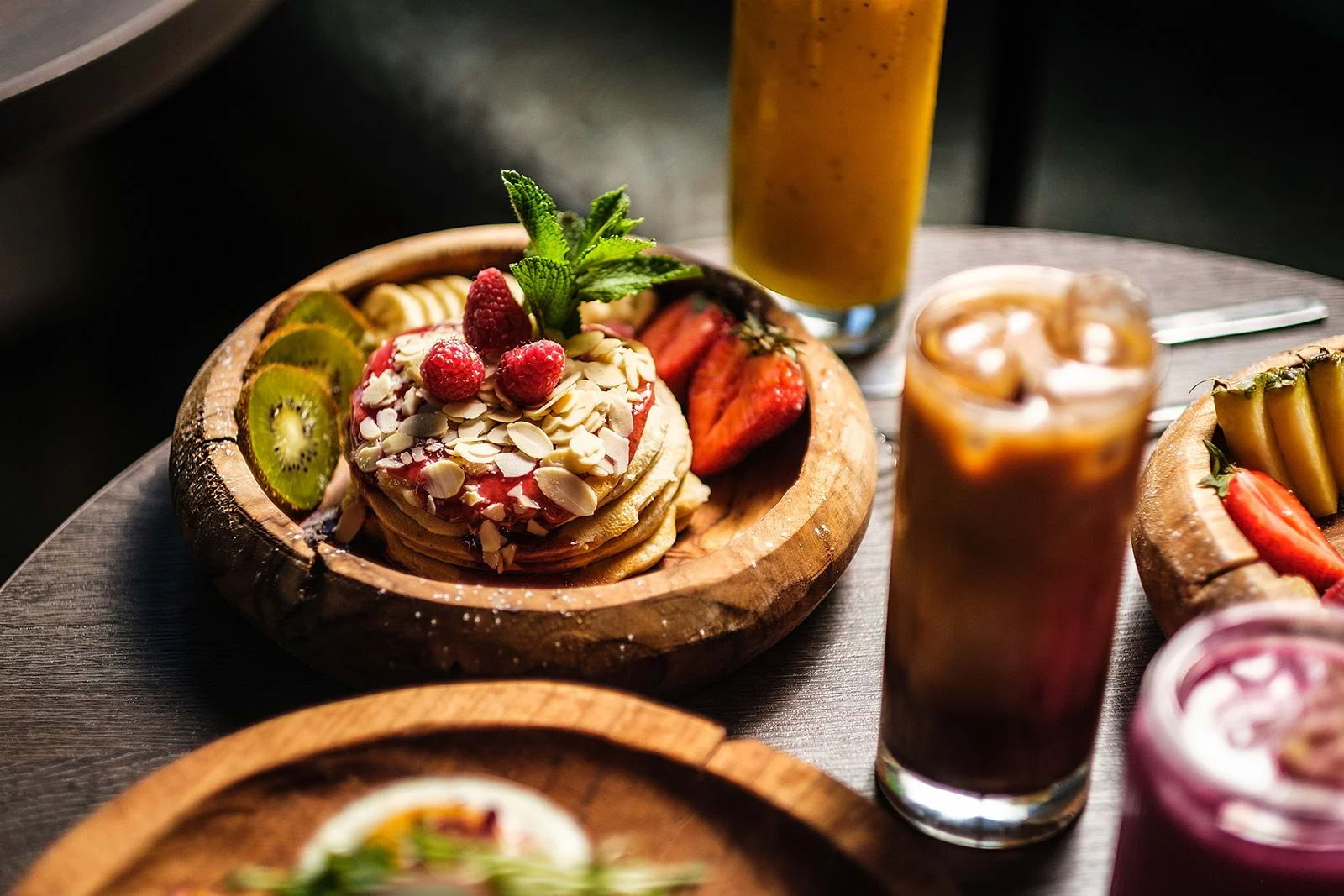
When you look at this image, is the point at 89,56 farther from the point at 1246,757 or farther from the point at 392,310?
the point at 1246,757

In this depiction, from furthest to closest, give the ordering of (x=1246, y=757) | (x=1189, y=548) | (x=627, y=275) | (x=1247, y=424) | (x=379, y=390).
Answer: (x=627, y=275)
(x=379, y=390)
(x=1247, y=424)
(x=1189, y=548)
(x=1246, y=757)

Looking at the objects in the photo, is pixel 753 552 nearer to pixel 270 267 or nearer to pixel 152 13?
pixel 152 13

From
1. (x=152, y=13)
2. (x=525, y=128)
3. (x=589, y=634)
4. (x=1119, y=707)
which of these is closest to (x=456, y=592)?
(x=589, y=634)

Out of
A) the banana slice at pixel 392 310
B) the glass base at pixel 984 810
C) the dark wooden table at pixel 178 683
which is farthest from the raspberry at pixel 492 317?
the glass base at pixel 984 810

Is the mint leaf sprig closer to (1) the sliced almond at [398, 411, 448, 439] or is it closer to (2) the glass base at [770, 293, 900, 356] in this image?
(1) the sliced almond at [398, 411, 448, 439]

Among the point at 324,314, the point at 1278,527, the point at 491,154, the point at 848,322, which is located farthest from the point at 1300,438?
the point at 491,154

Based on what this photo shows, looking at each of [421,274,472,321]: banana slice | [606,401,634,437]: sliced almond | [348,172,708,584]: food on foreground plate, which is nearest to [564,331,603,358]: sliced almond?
[348,172,708,584]: food on foreground plate

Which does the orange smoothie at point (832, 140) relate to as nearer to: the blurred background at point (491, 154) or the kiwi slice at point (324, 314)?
the kiwi slice at point (324, 314)
